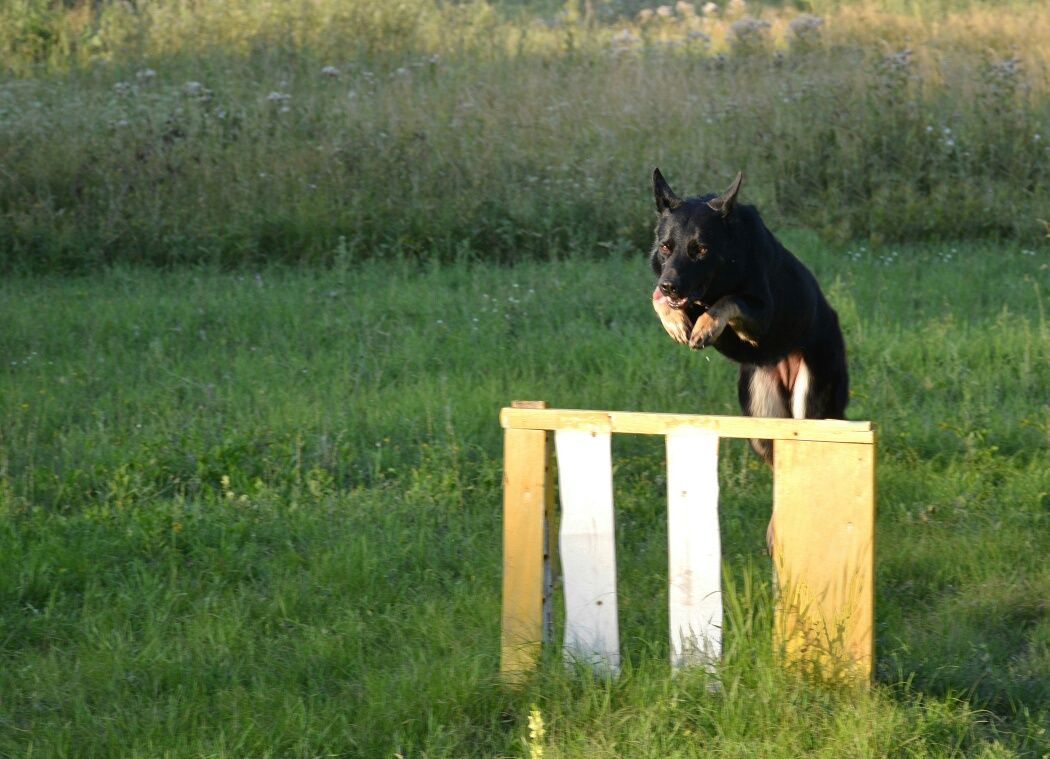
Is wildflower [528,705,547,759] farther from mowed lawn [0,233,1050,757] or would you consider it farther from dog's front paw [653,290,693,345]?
dog's front paw [653,290,693,345]

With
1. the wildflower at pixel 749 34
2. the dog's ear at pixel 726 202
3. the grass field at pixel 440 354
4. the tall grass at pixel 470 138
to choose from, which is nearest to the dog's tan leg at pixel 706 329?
the dog's ear at pixel 726 202

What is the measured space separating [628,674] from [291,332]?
4.73 meters

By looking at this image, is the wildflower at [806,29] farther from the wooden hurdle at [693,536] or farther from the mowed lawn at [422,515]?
the wooden hurdle at [693,536]

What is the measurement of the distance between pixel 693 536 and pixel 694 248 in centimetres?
146

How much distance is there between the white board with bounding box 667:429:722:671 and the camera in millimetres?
3498

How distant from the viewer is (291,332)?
7.82 metres

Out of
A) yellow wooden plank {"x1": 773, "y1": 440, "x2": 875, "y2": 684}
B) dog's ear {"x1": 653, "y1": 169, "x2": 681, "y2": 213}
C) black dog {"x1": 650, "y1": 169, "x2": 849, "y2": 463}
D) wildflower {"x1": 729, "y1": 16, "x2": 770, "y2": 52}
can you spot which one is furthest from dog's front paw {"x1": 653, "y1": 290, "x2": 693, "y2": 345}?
wildflower {"x1": 729, "y1": 16, "x2": 770, "y2": 52}

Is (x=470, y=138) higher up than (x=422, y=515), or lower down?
higher up

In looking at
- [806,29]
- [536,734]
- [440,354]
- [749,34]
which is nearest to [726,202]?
[536,734]

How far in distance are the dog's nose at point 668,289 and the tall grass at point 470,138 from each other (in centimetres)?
502

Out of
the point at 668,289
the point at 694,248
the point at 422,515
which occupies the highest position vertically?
the point at 694,248

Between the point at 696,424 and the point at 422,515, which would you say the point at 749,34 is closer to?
the point at 422,515

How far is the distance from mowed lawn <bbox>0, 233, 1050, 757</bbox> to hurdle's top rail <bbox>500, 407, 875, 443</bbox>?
1.87 feet

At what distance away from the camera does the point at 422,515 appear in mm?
5254
